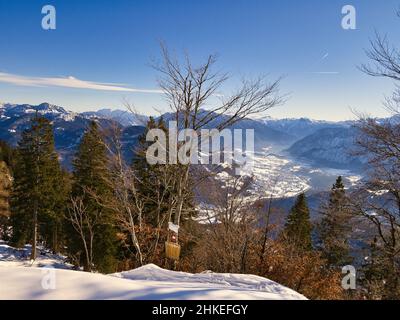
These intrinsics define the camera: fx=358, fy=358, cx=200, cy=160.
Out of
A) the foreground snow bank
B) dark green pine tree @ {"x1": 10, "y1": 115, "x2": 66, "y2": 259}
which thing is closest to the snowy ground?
the foreground snow bank

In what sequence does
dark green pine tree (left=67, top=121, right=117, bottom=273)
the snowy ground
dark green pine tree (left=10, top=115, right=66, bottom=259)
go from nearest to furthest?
1. the snowy ground
2. dark green pine tree (left=67, top=121, right=117, bottom=273)
3. dark green pine tree (left=10, top=115, right=66, bottom=259)

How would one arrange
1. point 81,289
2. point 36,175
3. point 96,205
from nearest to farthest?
point 81,289
point 96,205
point 36,175

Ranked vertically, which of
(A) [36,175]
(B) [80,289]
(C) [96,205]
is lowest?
(C) [96,205]

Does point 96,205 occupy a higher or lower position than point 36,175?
lower

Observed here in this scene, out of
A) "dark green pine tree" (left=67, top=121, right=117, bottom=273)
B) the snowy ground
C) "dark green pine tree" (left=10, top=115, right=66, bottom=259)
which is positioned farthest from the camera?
"dark green pine tree" (left=10, top=115, right=66, bottom=259)

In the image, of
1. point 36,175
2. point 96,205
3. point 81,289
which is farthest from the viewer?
point 36,175

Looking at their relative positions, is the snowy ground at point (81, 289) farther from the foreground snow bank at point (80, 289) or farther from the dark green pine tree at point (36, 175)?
the dark green pine tree at point (36, 175)

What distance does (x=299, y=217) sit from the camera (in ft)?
101

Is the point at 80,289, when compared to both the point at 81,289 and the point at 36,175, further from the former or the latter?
the point at 36,175

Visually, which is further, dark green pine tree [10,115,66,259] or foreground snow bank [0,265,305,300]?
dark green pine tree [10,115,66,259]

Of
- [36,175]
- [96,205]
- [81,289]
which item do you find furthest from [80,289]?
[36,175]

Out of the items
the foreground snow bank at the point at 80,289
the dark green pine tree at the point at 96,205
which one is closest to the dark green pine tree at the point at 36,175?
the dark green pine tree at the point at 96,205

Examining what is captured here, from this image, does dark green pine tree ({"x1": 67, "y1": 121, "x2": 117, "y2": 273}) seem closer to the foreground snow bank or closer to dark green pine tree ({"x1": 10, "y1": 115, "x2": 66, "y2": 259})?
dark green pine tree ({"x1": 10, "y1": 115, "x2": 66, "y2": 259})

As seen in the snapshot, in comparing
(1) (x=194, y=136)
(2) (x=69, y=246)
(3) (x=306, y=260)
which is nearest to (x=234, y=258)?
(3) (x=306, y=260)
